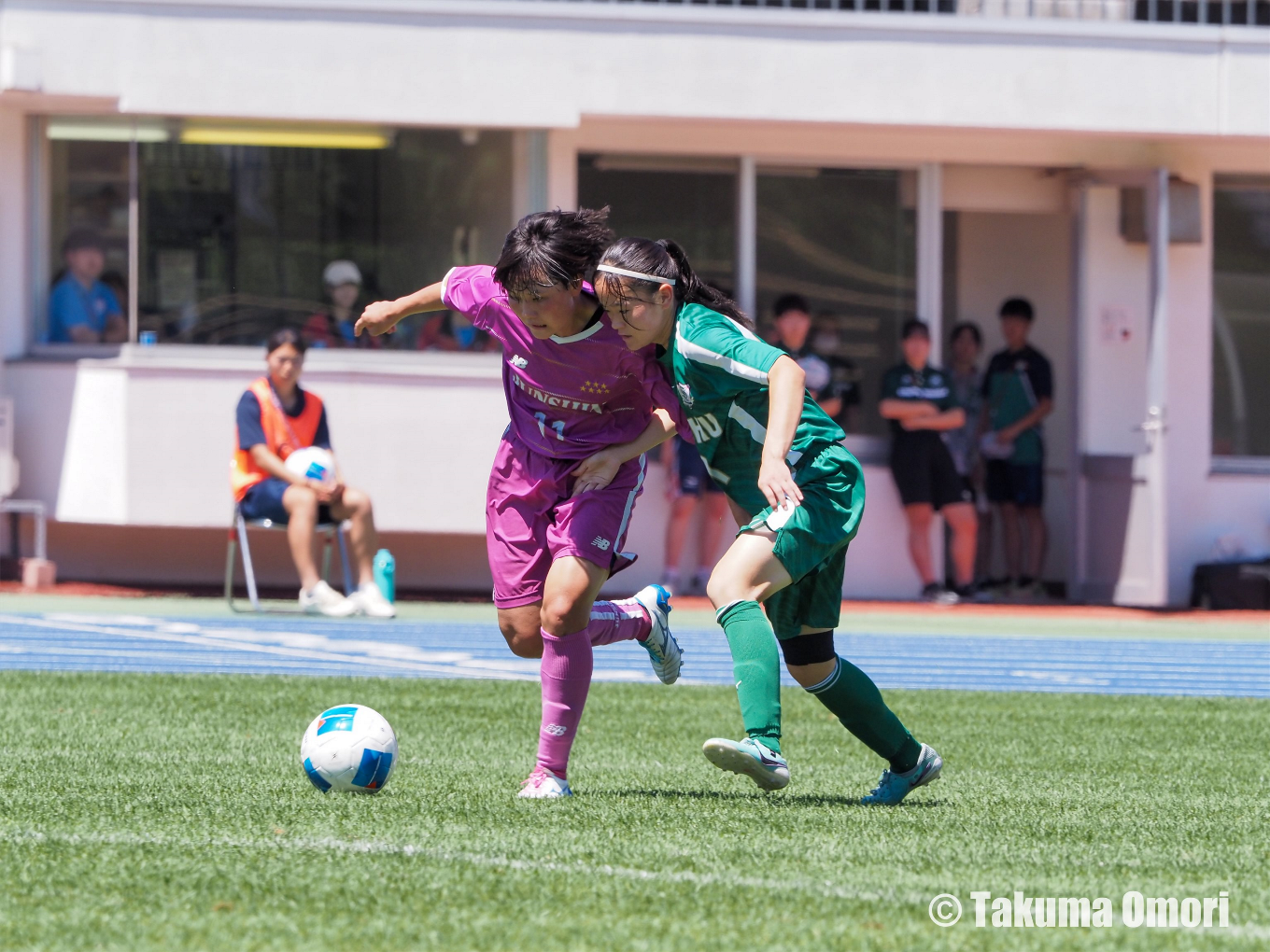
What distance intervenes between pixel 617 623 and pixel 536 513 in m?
0.49

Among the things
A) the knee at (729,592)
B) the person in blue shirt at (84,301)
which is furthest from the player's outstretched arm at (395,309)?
the person in blue shirt at (84,301)

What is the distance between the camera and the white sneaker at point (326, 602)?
40.6ft

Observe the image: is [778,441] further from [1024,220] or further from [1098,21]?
[1024,220]

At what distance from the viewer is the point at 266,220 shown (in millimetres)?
14719

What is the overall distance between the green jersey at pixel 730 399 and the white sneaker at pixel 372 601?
23.3 feet

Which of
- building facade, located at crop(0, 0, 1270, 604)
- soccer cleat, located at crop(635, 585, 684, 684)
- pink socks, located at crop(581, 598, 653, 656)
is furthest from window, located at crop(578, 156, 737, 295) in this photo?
pink socks, located at crop(581, 598, 653, 656)

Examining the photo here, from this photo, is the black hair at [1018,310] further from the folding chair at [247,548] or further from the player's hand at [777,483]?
the player's hand at [777,483]

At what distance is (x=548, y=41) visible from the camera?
14680 mm

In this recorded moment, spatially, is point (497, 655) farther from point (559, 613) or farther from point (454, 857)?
point (454, 857)

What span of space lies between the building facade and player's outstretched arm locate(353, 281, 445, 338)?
8.43 meters

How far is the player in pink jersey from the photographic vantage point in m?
5.70

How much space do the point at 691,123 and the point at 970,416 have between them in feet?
11.5

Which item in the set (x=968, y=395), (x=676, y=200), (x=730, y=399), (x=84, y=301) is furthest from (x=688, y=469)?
(x=730, y=399)

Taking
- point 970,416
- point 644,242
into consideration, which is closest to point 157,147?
point 970,416
